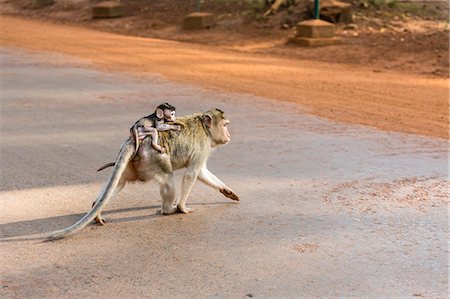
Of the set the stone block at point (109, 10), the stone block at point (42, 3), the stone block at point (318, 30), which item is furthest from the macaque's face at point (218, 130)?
the stone block at point (42, 3)

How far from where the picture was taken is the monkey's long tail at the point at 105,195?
6039mm

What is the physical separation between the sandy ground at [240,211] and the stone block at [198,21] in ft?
33.6

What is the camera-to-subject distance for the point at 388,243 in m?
6.09

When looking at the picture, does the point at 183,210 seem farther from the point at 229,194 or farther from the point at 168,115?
the point at 168,115

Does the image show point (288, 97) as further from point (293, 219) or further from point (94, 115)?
point (293, 219)

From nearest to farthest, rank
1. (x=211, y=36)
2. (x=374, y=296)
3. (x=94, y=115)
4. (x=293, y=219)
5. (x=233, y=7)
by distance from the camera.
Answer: (x=374, y=296) < (x=293, y=219) < (x=94, y=115) < (x=211, y=36) < (x=233, y=7)

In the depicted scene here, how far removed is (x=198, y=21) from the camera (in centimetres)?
2270

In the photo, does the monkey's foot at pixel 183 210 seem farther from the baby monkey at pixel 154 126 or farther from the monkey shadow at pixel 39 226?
the baby monkey at pixel 154 126

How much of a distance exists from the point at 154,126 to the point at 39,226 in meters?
1.19

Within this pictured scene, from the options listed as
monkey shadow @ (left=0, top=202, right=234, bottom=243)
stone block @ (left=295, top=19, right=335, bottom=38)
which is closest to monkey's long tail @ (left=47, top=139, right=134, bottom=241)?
monkey shadow @ (left=0, top=202, right=234, bottom=243)

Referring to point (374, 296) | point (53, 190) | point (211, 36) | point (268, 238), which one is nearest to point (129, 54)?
point (211, 36)

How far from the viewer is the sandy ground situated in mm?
5336

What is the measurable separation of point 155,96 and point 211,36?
9.30 m

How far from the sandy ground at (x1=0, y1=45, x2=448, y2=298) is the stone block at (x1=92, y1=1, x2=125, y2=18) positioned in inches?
532
